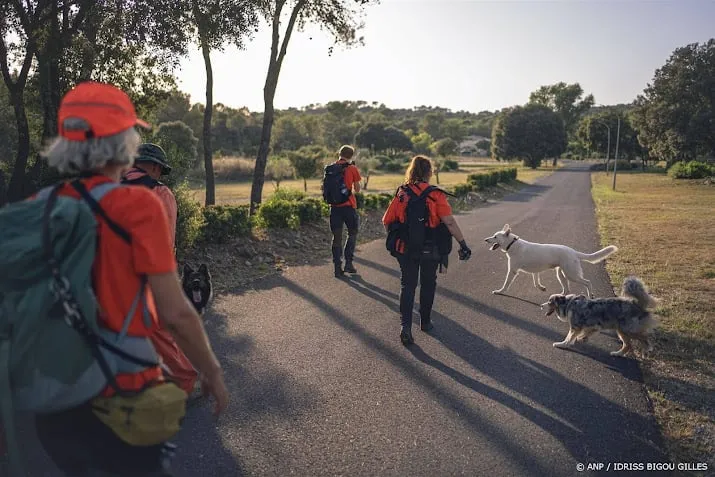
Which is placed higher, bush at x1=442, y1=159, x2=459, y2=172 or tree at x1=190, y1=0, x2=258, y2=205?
tree at x1=190, y1=0, x2=258, y2=205

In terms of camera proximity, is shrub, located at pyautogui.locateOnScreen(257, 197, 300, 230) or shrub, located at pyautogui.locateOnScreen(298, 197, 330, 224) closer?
shrub, located at pyautogui.locateOnScreen(257, 197, 300, 230)

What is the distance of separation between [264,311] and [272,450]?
3271 mm

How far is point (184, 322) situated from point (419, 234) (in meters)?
3.88

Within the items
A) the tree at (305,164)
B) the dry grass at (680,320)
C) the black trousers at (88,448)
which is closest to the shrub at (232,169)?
the tree at (305,164)

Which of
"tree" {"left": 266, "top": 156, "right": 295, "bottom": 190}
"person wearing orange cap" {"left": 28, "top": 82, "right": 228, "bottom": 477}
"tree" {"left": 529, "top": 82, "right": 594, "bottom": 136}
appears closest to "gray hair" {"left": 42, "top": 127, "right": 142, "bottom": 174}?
"person wearing orange cap" {"left": 28, "top": 82, "right": 228, "bottom": 477}

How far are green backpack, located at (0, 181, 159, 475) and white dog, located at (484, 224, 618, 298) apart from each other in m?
6.86

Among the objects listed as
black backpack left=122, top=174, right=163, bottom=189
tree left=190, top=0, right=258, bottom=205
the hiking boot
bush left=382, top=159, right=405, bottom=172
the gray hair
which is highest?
tree left=190, top=0, right=258, bottom=205

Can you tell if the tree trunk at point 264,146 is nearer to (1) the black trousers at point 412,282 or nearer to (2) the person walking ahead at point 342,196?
(2) the person walking ahead at point 342,196

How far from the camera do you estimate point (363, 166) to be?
45.9m

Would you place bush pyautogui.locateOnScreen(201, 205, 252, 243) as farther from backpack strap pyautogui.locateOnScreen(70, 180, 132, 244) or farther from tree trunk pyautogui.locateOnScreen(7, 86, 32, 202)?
backpack strap pyautogui.locateOnScreen(70, 180, 132, 244)

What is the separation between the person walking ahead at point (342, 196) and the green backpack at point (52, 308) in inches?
267

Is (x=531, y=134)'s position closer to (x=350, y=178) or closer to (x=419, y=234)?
(x=350, y=178)

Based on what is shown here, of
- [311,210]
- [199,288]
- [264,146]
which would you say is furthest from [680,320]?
[264,146]

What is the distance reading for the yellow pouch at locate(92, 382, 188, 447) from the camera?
1.78 metres
